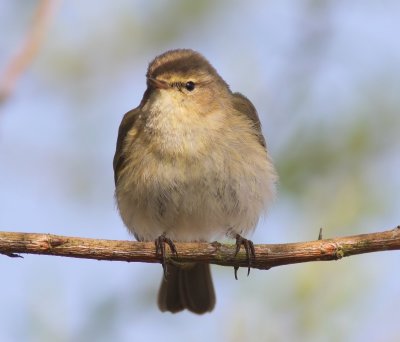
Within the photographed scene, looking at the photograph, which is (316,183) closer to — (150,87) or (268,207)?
(268,207)

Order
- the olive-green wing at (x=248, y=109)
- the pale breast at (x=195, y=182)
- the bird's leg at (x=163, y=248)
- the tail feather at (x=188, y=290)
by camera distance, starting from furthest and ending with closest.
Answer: the tail feather at (x=188, y=290) < the olive-green wing at (x=248, y=109) < the pale breast at (x=195, y=182) < the bird's leg at (x=163, y=248)

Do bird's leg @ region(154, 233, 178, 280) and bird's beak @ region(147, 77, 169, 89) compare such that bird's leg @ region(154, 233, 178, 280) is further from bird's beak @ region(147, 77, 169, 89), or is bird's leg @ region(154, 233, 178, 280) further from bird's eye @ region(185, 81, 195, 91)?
bird's eye @ region(185, 81, 195, 91)

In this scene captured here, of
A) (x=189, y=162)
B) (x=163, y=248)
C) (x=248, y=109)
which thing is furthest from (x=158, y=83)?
(x=163, y=248)

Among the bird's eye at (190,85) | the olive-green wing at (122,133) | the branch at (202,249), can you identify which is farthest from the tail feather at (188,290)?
the branch at (202,249)

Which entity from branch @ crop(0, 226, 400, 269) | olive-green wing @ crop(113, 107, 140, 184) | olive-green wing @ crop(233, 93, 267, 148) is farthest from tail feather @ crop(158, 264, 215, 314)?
branch @ crop(0, 226, 400, 269)

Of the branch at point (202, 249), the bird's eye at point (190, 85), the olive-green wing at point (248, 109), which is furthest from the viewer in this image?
the olive-green wing at point (248, 109)

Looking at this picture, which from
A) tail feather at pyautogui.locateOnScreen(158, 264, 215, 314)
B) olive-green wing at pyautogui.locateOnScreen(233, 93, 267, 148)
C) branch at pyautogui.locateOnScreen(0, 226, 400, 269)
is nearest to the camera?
branch at pyautogui.locateOnScreen(0, 226, 400, 269)

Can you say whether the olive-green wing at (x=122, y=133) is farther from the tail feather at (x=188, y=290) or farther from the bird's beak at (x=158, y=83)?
the tail feather at (x=188, y=290)
